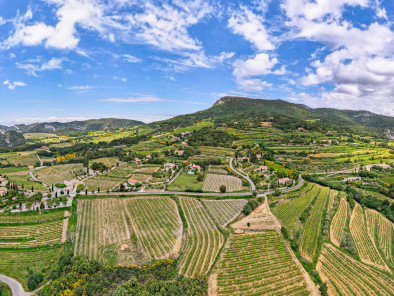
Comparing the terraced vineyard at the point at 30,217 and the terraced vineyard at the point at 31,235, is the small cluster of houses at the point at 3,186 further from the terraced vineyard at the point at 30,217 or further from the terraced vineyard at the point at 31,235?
the terraced vineyard at the point at 31,235

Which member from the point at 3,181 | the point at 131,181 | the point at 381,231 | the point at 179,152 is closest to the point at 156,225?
the point at 131,181

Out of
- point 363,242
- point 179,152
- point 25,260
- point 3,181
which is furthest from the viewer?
point 179,152

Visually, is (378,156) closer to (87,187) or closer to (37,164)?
(87,187)

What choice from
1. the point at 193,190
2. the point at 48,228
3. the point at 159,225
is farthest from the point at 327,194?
the point at 48,228

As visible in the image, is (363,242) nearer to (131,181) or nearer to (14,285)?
(131,181)

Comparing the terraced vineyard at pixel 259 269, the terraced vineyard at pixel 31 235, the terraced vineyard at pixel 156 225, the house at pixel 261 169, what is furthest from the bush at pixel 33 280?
the house at pixel 261 169

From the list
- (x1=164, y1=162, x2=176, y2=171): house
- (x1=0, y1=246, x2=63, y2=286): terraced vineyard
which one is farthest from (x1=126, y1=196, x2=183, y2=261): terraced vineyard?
(x1=164, y1=162, x2=176, y2=171): house

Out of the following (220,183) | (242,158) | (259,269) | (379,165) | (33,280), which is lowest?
(33,280)
